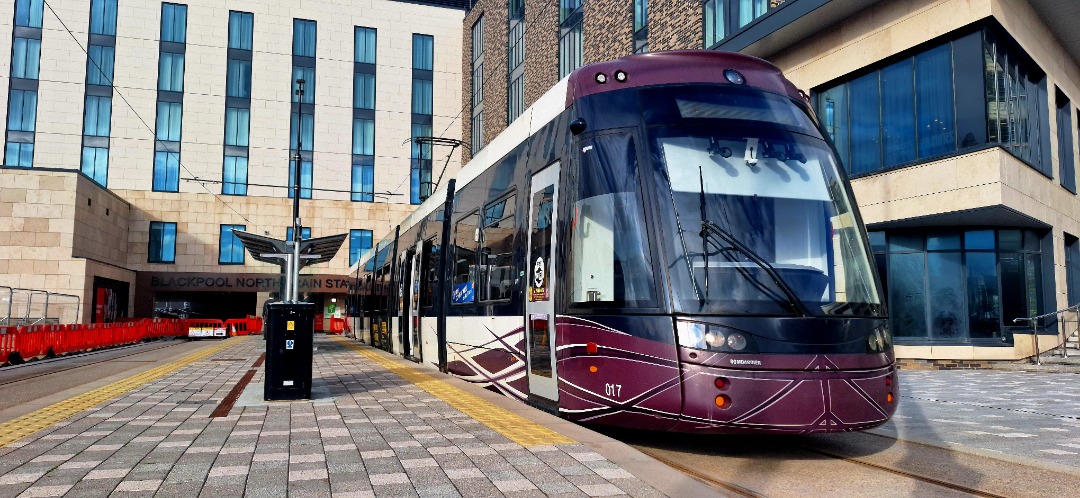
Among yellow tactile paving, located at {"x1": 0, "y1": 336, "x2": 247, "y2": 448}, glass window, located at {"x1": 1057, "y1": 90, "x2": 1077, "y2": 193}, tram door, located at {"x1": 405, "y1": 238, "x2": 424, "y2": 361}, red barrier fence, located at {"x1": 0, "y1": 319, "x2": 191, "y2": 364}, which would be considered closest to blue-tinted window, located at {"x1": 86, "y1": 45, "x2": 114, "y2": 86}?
red barrier fence, located at {"x1": 0, "y1": 319, "x2": 191, "y2": 364}

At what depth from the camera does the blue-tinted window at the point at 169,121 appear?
2012 inches

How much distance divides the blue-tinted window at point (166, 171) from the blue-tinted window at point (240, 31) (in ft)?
25.5

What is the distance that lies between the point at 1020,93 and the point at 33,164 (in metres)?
49.9

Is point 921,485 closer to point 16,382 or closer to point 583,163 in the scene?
point 583,163

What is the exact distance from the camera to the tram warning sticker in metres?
7.86

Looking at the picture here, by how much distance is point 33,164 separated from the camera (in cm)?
4875

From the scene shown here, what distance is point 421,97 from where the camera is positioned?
184 ft

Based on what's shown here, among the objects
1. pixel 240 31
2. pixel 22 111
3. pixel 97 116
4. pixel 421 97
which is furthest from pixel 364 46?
pixel 22 111

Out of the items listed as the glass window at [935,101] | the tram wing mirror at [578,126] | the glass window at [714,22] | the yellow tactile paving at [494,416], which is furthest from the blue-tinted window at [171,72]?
the tram wing mirror at [578,126]

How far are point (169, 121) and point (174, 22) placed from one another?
6.13 meters

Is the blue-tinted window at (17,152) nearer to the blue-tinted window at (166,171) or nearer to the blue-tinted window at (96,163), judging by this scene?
the blue-tinted window at (96,163)

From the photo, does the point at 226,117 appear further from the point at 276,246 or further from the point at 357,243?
the point at 276,246

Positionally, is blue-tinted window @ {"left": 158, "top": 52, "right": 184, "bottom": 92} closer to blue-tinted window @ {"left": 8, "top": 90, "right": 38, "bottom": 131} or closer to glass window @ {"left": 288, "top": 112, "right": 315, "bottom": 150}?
glass window @ {"left": 288, "top": 112, "right": 315, "bottom": 150}

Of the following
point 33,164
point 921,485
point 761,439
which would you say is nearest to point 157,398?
point 761,439
